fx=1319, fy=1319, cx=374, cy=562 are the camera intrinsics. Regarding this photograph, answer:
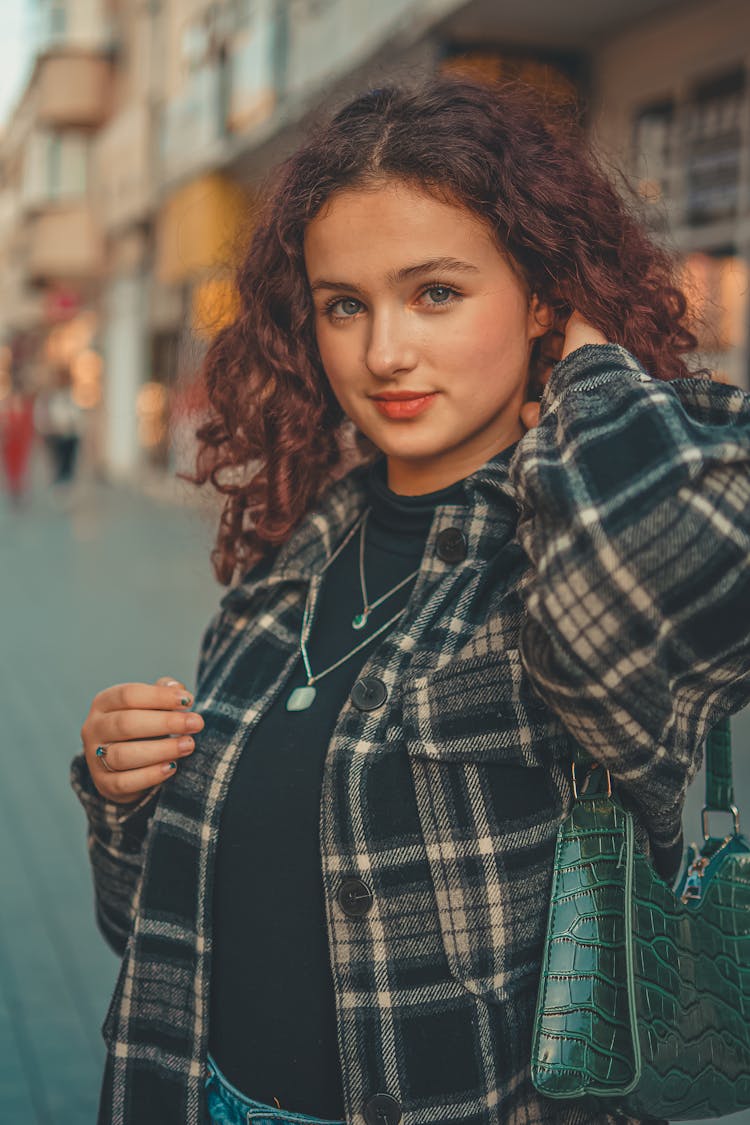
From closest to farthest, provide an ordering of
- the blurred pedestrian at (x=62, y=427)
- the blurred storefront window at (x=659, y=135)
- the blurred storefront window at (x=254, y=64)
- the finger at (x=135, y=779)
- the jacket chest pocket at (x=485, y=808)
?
the jacket chest pocket at (x=485, y=808)
the finger at (x=135, y=779)
the blurred storefront window at (x=659, y=135)
the blurred storefront window at (x=254, y=64)
the blurred pedestrian at (x=62, y=427)

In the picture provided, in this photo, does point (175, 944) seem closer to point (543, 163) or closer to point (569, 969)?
point (569, 969)

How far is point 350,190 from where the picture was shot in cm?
158

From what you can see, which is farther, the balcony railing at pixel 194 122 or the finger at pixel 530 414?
the balcony railing at pixel 194 122

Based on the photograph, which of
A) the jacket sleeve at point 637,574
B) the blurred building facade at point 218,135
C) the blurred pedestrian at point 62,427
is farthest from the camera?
the blurred pedestrian at point 62,427

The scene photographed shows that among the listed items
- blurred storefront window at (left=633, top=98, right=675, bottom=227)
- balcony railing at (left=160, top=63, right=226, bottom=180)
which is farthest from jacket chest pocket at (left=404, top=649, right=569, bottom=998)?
balcony railing at (left=160, top=63, right=226, bottom=180)

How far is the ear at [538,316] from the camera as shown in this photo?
164cm

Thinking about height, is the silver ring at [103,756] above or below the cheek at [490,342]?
below

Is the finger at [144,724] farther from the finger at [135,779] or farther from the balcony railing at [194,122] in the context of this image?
the balcony railing at [194,122]

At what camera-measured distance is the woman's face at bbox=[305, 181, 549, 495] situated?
1540mm

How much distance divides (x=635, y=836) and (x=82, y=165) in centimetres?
2971

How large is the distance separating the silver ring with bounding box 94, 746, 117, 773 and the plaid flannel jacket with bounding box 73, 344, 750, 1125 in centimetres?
7

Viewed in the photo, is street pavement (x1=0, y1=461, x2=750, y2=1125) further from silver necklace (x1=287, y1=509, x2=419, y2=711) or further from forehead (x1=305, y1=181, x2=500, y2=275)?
forehead (x1=305, y1=181, x2=500, y2=275)

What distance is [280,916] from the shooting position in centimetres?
152

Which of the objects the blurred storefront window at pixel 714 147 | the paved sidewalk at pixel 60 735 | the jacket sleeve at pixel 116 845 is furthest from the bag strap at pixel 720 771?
the blurred storefront window at pixel 714 147
